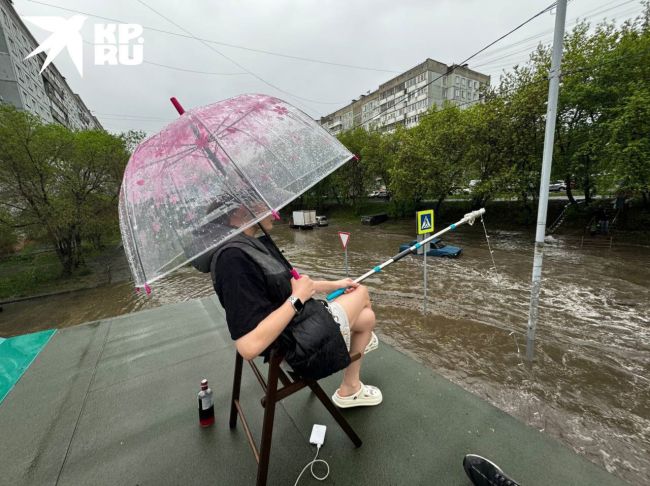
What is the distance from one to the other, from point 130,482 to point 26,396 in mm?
1756

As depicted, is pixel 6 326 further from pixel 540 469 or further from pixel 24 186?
pixel 540 469

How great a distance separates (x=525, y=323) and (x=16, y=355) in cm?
879

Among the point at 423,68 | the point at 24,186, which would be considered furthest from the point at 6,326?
the point at 423,68

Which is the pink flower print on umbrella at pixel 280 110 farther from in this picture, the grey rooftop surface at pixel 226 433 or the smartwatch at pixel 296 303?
the grey rooftop surface at pixel 226 433

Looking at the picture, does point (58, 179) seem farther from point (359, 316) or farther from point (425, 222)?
point (359, 316)

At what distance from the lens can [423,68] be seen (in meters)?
32.8

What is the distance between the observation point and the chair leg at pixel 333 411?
136cm

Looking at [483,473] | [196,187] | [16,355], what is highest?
[196,187]

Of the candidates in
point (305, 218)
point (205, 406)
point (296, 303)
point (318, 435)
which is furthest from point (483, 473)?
point (305, 218)

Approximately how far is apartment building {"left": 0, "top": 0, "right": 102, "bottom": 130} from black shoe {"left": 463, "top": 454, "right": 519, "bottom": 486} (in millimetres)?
28561

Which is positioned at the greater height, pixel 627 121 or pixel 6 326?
pixel 627 121

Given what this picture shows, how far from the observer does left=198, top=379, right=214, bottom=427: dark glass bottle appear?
1.87 meters

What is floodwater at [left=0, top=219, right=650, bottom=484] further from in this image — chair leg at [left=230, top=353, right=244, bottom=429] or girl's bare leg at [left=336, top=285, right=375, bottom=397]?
chair leg at [left=230, top=353, right=244, bottom=429]

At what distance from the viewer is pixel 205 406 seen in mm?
1890
